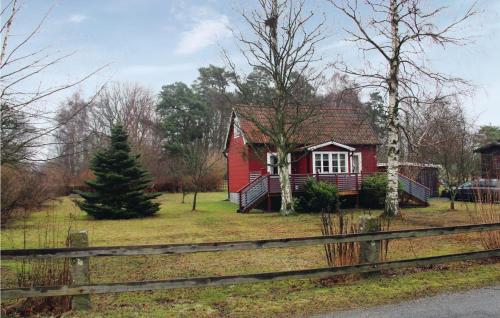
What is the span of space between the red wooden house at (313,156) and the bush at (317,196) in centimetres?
A: 71

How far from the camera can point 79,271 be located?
523cm

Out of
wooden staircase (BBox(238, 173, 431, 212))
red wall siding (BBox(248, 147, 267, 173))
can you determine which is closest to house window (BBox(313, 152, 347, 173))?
wooden staircase (BBox(238, 173, 431, 212))

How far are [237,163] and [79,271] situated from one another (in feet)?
79.0

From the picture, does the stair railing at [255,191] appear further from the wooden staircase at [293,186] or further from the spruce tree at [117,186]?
the spruce tree at [117,186]

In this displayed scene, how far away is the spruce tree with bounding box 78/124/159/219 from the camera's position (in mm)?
20750

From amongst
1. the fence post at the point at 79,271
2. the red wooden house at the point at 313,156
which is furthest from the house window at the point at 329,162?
the fence post at the point at 79,271

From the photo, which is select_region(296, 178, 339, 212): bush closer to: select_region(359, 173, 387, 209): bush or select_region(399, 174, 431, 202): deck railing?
select_region(359, 173, 387, 209): bush

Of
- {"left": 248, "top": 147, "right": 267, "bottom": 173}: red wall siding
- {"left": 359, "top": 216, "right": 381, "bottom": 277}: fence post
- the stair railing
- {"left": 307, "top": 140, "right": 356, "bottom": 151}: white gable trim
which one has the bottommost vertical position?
{"left": 359, "top": 216, "right": 381, "bottom": 277}: fence post

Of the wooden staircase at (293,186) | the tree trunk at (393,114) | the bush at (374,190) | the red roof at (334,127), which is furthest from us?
the red roof at (334,127)

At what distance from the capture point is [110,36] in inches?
261

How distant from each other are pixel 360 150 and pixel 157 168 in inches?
943

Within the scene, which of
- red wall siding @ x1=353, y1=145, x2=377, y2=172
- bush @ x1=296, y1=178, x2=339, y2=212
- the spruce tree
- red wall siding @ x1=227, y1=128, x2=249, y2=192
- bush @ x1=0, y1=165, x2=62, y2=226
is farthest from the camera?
red wall siding @ x1=353, y1=145, x2=377, y2=172

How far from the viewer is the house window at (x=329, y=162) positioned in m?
25.2

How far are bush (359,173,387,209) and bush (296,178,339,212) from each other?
2.55 metres
